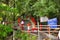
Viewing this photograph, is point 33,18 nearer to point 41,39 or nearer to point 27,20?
Result: point 27,20

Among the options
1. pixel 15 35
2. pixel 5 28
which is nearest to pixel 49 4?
pixel 15 35

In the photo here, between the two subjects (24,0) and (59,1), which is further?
(24,0)

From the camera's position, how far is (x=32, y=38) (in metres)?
10.3

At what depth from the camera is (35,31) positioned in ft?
37.9

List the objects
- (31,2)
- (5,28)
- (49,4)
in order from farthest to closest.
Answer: (31,2)
(49,4)
(5,28)

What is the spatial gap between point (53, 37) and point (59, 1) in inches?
90.9

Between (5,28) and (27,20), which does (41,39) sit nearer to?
(5,28)

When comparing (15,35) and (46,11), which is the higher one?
(46,11)

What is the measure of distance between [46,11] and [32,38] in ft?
6.45

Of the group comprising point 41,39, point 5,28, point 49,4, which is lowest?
point 41,39

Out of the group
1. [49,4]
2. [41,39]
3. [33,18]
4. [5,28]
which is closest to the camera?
[5,28]

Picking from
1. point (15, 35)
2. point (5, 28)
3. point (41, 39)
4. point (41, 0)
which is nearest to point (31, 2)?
point (41, 0)

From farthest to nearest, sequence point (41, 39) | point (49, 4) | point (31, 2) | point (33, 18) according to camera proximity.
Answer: point (33, 18)
point (31, 2)
point (49, 4)
point (41, 39)

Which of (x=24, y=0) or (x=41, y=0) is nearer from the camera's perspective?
(x=41, y=0)
